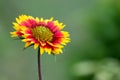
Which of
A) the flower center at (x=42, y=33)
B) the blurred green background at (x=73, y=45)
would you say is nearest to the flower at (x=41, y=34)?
the flower center at (x=42, y=33)

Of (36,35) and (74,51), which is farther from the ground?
(74,51)

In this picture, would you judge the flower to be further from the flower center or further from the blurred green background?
the blurred green background

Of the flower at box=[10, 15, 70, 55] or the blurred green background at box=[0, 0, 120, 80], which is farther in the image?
the blurred green background at box=[0, 0, 120, 80]

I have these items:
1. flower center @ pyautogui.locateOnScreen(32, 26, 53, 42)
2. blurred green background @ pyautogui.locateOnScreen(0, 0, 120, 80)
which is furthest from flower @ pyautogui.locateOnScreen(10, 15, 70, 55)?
blurred green background @ pyautogui.locateOnScreen(0, 0, 120, 80)

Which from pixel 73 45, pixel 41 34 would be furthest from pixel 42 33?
pixel 73 45

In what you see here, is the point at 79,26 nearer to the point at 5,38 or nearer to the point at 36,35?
the point at 5,38

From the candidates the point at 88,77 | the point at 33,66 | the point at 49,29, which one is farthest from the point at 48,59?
the point at 49,29

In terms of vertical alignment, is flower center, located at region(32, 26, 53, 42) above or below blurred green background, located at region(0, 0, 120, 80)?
below

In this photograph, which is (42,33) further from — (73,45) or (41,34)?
(73,45)
